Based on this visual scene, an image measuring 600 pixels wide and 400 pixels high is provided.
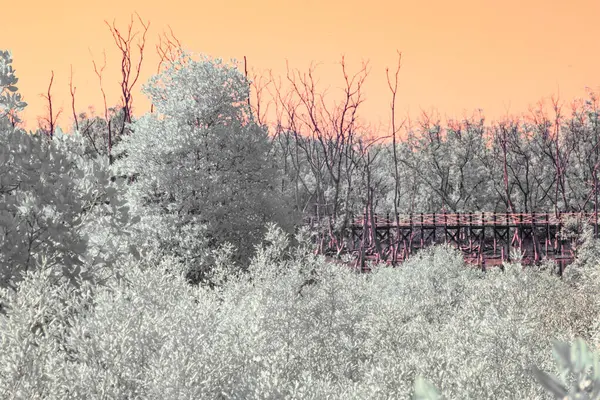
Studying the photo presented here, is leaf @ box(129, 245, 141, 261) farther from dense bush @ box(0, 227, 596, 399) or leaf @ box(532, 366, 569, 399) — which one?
leaf @ box(532, 366, 569, 399)

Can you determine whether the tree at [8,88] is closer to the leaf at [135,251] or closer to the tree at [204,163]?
the leaf at [135,251]

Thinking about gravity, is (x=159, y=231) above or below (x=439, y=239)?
below

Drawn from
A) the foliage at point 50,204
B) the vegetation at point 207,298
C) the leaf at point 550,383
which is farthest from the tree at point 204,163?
the leaf at point 550,383

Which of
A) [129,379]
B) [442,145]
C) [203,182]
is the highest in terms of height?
[442,145]

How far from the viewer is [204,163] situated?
16.2 metres

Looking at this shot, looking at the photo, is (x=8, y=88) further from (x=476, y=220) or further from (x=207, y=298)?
(x=476, y=220)

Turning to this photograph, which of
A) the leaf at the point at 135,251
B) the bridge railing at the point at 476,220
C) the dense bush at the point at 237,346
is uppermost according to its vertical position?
the bridge railing at the point at 476,220

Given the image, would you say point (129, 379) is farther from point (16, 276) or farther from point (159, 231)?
point (159, 231)

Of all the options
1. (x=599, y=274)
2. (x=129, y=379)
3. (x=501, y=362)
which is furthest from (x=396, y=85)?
(x=129, y=379)

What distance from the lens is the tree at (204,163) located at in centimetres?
1577

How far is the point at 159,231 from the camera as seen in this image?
51.2ft

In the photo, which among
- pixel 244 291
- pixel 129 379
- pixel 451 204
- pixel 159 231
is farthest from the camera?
pixel 451 204

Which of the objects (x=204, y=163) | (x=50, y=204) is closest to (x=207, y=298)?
(x=50, y=204)

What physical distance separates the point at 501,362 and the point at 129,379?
13.9ft
